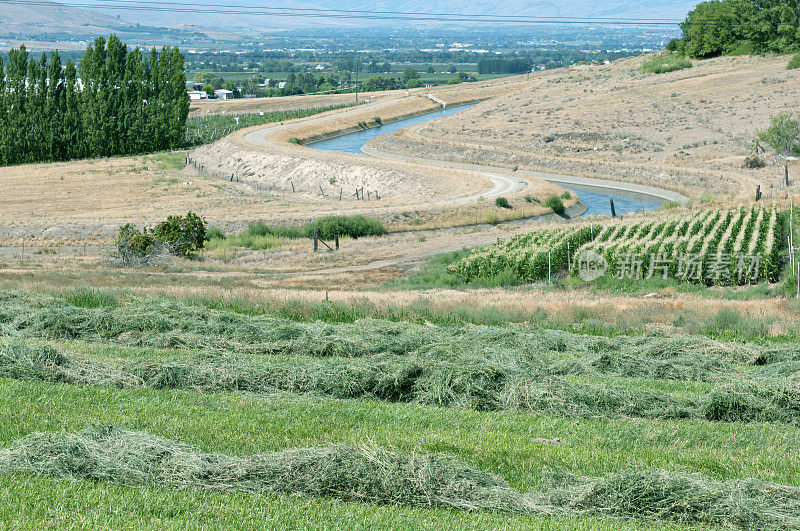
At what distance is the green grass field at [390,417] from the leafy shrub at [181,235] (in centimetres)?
2644

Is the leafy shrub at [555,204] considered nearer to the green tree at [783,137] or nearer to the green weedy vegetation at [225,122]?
the green tree at [783,137]

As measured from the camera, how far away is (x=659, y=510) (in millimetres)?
8617

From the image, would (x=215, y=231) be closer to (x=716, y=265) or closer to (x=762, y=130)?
(x=716, y=265)

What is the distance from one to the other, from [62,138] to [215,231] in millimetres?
51386

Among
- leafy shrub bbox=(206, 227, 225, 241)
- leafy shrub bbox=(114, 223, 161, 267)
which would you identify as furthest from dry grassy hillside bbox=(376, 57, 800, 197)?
leafy shrub bbox=(114, 223, 161, 267)

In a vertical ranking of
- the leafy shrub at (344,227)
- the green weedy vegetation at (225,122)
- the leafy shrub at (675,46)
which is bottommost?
the leafy shrub at (344,227)

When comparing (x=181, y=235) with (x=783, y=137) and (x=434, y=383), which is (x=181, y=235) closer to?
(x=434, y=383)

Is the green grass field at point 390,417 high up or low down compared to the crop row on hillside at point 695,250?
up

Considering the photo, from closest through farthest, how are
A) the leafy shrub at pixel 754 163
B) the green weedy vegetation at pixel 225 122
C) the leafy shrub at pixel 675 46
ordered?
the leafy shrub at pixel 754 163 → the green weedy vegetation at pixel 225 122 → the leafy shrub at pixel 675 46

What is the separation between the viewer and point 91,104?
9719 cm

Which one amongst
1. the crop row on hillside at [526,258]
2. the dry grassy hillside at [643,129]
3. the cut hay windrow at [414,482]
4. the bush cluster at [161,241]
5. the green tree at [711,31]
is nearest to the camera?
the cut hay windrow at [414,482]

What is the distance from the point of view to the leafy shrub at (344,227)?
56.7 m

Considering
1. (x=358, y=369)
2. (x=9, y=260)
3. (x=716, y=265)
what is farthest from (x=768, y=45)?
(x=358, y=369)

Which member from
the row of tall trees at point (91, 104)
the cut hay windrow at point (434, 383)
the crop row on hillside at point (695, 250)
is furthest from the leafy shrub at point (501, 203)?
the row of tall trees at point (91, 104)
